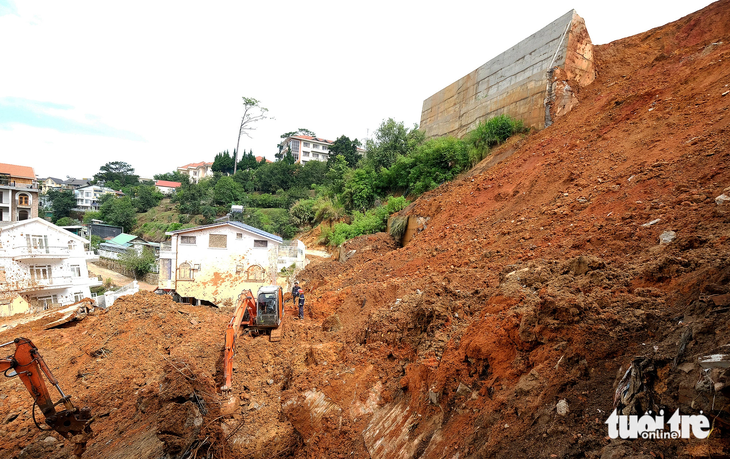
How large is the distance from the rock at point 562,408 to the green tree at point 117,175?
94.1 meters

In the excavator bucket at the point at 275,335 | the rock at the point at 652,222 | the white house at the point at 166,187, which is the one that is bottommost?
the excavator bucket at the point at 275,335

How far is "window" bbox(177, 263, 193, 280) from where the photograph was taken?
22641mm

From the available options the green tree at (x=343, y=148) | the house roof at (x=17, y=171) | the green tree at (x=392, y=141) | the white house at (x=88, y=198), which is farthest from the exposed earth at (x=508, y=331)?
the white house at (x=88, y=198)

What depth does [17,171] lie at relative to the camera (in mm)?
48562

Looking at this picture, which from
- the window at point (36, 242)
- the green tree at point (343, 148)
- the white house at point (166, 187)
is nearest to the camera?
the window at point (36, 242)

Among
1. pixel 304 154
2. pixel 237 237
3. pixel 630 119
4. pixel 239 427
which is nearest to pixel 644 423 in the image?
pixel 239 427

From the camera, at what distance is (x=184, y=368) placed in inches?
352

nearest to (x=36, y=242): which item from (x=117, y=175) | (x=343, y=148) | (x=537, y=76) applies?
(x=537, y=76)

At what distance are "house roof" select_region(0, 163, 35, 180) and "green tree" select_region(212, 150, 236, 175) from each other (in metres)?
25.5

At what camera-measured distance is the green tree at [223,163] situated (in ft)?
221

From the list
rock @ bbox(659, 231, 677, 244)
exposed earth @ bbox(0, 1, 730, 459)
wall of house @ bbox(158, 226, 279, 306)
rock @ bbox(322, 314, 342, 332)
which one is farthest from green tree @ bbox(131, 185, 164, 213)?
rock @ bbox(659, 231, 677, 244)

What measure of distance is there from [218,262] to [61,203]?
56.1 meters

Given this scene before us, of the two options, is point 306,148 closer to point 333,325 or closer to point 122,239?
point 122,239

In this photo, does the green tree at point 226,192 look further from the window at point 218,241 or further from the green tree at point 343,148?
the window at point 218,241
